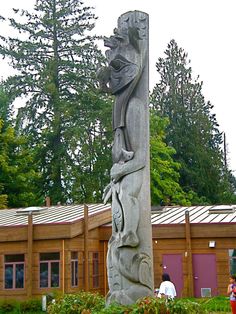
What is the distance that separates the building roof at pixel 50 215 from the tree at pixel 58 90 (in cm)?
813

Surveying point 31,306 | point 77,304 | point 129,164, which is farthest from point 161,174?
point 77,304

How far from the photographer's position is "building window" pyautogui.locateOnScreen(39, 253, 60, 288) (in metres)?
26.7

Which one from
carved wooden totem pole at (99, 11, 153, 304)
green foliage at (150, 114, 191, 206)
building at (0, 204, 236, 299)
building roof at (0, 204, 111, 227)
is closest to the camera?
carved wooden totem pole at (99, 11, 153, 304)

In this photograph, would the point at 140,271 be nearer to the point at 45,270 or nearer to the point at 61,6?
the point at 45,270

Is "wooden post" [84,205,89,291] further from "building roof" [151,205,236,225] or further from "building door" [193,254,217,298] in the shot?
"building door" [193,254,217,298]

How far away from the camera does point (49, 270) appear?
1055 inches

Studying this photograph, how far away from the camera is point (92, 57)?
44625 millimetres

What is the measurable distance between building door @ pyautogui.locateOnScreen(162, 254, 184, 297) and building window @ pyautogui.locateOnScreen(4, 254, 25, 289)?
6501mm

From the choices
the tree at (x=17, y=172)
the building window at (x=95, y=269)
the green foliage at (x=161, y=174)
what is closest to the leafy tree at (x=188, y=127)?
the green foliage at (x=161, y=174)

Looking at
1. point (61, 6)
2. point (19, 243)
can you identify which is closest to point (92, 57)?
point (61, 6)

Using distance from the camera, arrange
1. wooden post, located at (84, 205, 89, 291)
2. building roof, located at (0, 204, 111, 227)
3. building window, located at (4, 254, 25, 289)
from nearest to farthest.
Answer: building window, located at (4, 254, 25, 289) < building roof, located at (0, 204, 111, 227) < wooden post, located at (84, 205, 89, 291)

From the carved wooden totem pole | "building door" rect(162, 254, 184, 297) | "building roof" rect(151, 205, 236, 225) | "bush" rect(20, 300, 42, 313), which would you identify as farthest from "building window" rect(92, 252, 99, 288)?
the carved wooden totem pole

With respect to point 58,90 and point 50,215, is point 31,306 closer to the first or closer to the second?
point 50,215

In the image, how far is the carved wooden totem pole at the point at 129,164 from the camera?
11.2 meters
